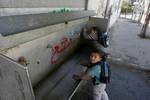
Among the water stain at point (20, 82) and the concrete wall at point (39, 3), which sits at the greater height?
the concrete wall at point (39, 3)

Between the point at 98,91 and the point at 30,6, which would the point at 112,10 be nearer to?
the point at 98,91

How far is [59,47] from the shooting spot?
104 inches

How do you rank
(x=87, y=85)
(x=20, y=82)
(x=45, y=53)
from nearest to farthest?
(x=20, y=82) → (x=45, y=53) → (x=87, y=85)

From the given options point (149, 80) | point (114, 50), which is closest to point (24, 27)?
point (149, 80)

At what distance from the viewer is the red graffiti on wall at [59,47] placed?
8.08 feet

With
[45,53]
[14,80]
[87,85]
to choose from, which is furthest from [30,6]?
[87,85]

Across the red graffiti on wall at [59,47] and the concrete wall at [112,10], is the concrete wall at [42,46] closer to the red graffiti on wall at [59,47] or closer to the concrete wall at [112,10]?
the red graffiti on wall at [59,47]

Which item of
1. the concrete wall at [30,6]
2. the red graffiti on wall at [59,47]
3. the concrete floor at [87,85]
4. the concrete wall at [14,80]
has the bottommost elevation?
the concrete floor at [87,85]

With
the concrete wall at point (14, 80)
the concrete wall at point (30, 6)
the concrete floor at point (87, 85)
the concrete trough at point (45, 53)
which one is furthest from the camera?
the concrete floor at point (87, 85)

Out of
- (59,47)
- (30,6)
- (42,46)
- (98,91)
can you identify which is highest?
(30,6)

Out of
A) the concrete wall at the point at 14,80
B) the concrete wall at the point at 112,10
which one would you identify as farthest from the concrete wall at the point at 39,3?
the concrete wall at the point at 112,10

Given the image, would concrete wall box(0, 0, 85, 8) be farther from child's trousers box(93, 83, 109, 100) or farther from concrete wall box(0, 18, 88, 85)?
child's trousers box(93, 83, 109, 100)

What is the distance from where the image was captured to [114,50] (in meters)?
5.35

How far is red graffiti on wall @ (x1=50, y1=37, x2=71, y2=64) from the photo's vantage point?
8.08 ft
